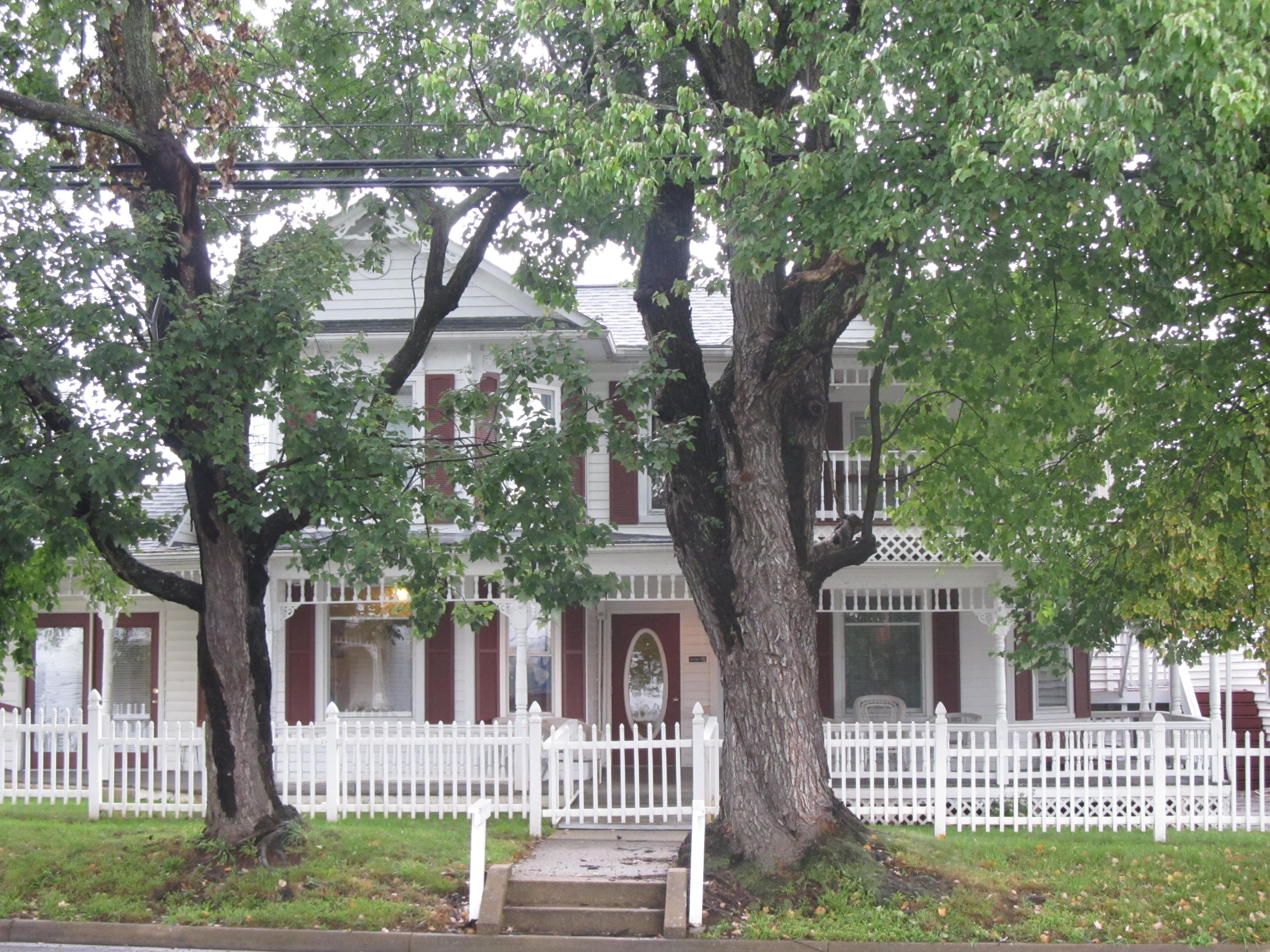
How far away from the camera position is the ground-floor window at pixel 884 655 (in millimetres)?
19234

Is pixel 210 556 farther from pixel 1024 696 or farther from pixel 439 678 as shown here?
pixel 1024 696

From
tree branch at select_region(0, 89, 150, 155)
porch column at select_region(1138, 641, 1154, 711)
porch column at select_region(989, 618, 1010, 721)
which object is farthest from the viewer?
porch column at select_region(1138, 641, 1154, 711)

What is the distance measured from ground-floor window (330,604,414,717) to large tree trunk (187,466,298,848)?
7.50 metres

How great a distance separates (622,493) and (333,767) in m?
6.48

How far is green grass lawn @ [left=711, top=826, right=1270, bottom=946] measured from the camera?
30.6 ft

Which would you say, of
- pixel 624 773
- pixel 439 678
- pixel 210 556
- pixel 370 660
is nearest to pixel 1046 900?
pixel 624 773

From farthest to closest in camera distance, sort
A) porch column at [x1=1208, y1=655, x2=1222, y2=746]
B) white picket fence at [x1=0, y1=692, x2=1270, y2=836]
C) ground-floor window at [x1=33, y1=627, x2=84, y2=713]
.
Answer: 1. ground-floor window at [x1=33, y1=627, x2=84, y2=713]
2. porch column at [x1=1208, y1=655, x2=1222, y2=746]
3. white picket fence at [x1=0, y1=692, x2=1270, y2=836]

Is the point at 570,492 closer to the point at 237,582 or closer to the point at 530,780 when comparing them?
the point at 237,582

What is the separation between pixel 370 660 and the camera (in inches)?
727

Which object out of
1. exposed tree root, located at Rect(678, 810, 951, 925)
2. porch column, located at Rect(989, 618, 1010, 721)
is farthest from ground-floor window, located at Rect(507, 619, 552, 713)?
exposed tree root, located at Rect(678, 810, 951, 925)

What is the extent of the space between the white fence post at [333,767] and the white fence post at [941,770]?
6.47m

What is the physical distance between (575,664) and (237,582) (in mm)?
8234

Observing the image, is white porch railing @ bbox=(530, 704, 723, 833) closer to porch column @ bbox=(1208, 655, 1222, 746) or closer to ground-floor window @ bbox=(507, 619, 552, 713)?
ground-floor window @ bbox=(507, 619, 552, 713)

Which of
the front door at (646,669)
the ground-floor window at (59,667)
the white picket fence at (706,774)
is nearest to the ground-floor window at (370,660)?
the white picket fence at (706,774)
